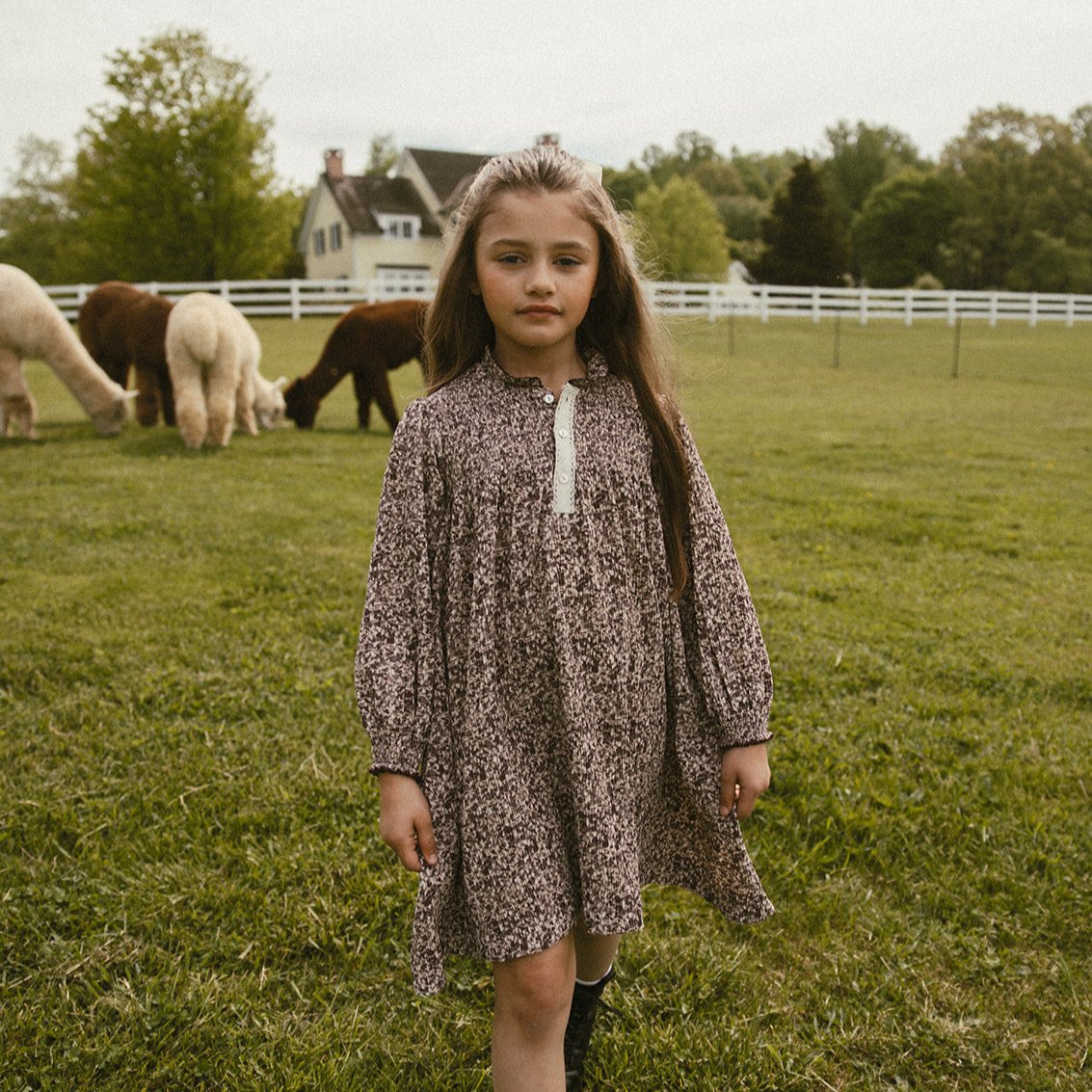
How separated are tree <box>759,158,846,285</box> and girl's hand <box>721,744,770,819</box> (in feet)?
150

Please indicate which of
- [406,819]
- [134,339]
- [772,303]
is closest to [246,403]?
[134,339]

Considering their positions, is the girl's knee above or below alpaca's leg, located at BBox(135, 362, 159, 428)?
below

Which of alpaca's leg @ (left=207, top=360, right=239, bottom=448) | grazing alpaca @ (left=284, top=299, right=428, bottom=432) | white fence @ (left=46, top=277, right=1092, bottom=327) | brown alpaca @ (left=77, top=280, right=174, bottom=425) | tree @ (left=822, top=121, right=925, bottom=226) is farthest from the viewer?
tree @ (left=822, top=121, right=925, bottom=226)

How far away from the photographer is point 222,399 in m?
9.83

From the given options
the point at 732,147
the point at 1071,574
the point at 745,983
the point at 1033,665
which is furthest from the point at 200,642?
the point at 732,147

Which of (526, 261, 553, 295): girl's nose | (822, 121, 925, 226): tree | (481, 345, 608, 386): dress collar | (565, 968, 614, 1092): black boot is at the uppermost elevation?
(822, 121, 925, 226): tree

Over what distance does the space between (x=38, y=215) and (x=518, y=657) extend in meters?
51.9

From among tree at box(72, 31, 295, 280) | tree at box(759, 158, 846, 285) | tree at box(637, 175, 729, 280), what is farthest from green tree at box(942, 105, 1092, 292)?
tree at box(72, 31, 295, 280)

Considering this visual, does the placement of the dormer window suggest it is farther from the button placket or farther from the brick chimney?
the button placket

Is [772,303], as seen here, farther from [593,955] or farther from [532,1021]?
[532,1021]

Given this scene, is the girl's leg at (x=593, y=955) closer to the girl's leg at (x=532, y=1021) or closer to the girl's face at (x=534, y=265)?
the girl's leg at (x=532, y=1021)

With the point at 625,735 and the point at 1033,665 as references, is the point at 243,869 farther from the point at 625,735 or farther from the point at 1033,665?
the point at 1033,665

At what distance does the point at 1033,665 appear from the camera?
4.27 metres

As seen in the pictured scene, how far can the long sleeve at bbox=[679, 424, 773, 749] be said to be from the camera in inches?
73.6
